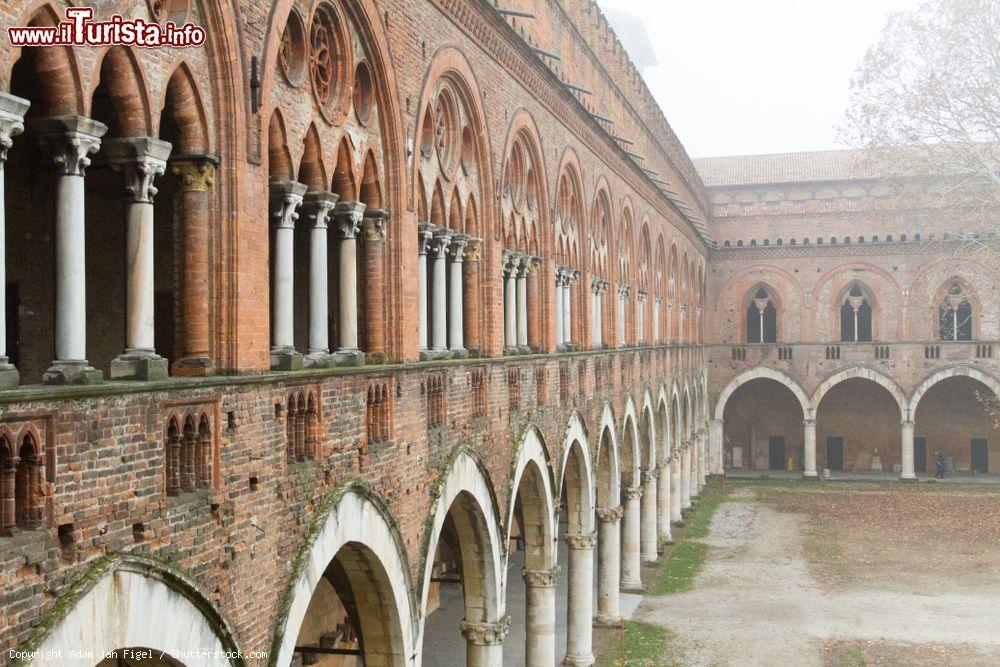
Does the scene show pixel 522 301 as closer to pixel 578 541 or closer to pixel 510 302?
pixel 510 302

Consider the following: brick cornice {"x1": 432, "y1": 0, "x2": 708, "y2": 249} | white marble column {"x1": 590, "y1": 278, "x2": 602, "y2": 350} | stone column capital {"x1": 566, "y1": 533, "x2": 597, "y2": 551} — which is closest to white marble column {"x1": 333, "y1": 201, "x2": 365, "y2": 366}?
brick cornice {"x1": 432, "y1": 0, "x2": 708, "y2": 249}

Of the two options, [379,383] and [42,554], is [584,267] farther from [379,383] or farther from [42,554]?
[42,554]

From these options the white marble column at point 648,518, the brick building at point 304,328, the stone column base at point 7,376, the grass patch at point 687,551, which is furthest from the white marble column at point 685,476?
the stone column base at point 7,376

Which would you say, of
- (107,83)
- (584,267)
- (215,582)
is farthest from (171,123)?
(584,267)

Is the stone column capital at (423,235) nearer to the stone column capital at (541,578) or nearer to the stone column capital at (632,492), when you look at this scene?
the stone column capital at (541,578)

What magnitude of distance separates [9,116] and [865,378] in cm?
3807

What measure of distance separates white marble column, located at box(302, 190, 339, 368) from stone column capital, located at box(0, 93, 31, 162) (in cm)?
345

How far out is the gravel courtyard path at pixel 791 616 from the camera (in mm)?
18750

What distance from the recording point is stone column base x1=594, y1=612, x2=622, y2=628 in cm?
2094

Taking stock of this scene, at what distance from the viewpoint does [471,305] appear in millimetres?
12797

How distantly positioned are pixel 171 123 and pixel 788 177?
41921 millimetres

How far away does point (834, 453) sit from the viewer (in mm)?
42031

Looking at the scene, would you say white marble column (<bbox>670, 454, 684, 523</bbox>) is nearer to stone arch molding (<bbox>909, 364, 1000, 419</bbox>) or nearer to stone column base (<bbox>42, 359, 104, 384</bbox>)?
stone arch molding (<bbox>909, 364, 1000, 419</bbox>)

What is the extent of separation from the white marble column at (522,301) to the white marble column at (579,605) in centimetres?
501
